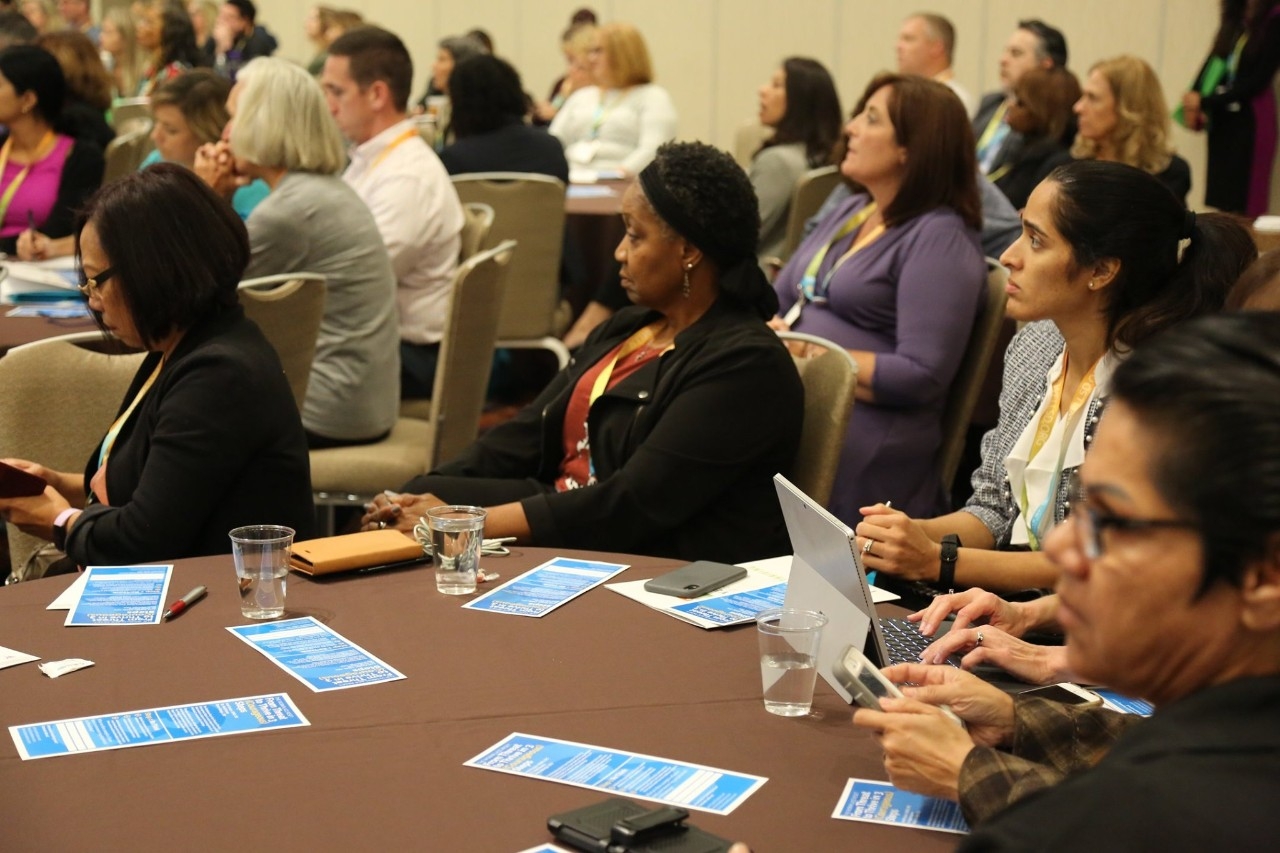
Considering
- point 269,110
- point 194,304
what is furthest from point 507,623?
point 269,110

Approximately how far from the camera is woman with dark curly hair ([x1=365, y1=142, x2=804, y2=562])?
2.84 meters

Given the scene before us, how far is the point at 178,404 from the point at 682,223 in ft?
3.54

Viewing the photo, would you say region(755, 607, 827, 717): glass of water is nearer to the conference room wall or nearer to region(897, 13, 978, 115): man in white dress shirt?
region(897, 13, 978, 115): man in white dress shirt

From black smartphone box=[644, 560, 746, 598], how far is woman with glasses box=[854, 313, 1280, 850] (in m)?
0.99

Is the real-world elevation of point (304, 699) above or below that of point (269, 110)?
below

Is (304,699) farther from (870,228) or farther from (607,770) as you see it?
(870,228)

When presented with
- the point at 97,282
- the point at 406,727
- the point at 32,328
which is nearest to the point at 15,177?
the point at 32,328

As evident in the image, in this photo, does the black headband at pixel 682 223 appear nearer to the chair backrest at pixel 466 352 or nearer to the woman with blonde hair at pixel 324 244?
the chair backrest at pixel 466 352

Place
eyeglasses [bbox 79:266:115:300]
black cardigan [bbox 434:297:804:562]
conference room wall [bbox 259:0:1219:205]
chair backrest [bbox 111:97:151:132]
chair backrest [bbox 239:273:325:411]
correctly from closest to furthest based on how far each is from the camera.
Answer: eyeglasses [bbox 79:266:115:300]
black cardigan [bbox 434:297:804:562]
chair backrest [bbox 239:273:325:411]
chair backrest [bbox 111:97:151:132]
conference room wall [bbox 259:0:1219:205]

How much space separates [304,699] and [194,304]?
3.74ft

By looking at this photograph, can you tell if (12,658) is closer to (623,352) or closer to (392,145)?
(623,352)

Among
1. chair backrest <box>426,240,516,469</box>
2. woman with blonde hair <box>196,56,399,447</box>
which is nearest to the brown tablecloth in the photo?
woman with blonde hair <box>196,56,399,447</box>

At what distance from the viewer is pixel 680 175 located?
3016 millimetres

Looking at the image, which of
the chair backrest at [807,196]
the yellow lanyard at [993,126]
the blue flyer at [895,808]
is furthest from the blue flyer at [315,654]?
the yellow lanyard at [993,126]
